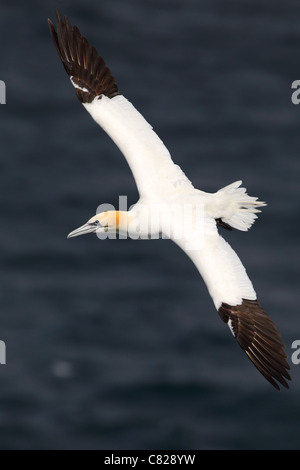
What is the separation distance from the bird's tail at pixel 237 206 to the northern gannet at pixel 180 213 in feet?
0.05

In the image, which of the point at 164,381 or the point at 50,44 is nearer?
the point at 164,381

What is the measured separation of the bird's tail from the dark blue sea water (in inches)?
158

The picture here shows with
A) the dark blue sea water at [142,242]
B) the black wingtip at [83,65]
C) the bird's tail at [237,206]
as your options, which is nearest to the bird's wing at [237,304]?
the bird's tail at [237,206]

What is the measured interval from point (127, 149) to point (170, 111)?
281 inches

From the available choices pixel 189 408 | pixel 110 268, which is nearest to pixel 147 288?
pixel 110 268

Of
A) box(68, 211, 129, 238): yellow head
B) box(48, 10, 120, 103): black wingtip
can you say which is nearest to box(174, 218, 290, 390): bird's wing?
box(68, 211, 129, 238): yellow head

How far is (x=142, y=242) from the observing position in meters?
26.0

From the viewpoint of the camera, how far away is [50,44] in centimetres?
2930

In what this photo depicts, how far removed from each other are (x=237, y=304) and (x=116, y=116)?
3.94 metres

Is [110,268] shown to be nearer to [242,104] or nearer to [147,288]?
[147,288]

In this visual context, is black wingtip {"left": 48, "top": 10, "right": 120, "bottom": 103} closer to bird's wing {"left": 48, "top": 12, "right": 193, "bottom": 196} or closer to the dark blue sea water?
bird's wing {"left": 48, "top": 12, "right": 193, "bottom": 196}

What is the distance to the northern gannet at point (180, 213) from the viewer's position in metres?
19.4

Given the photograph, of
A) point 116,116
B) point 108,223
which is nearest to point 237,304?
point 108,223

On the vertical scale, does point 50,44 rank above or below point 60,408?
above
